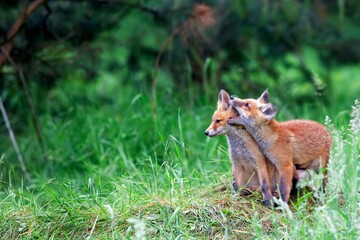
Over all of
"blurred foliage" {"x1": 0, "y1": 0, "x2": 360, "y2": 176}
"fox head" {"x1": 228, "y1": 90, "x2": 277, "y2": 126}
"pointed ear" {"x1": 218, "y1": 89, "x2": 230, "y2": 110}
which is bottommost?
"blurred foliage" {"x1": 0, "y1": 0, "x2": 360, "y2": 176}

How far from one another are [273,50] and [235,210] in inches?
226

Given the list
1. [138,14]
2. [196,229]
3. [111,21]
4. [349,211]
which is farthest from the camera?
[138,14]

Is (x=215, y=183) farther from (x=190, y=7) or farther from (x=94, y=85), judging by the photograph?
(x=94, y=85)

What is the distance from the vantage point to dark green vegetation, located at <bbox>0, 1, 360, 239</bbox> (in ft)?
19.1

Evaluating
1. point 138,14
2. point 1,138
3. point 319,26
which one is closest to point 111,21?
point 138,14

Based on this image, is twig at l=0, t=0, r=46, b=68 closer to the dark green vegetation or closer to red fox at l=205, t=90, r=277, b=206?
the dark green vegetation

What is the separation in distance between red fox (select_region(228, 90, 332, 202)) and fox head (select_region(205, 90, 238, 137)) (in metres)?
0.03

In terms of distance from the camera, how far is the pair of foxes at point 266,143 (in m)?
5.88

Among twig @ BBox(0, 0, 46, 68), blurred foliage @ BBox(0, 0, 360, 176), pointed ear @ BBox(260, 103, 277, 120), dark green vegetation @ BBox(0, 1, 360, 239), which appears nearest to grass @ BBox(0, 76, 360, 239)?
dark green vegetation @ BBox(0, 1, 360, 239)

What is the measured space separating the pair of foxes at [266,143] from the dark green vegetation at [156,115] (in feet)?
0.50

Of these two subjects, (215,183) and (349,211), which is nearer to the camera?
(349,211)

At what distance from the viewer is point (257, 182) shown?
242 inches

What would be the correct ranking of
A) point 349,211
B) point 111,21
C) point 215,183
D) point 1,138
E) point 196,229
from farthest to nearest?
point 111,21
point 1,138
point 215,183
point 196,229
point 349,211

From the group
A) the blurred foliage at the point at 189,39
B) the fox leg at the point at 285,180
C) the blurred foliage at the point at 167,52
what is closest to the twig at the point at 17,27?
the blurred foliage at the point at 167,52
